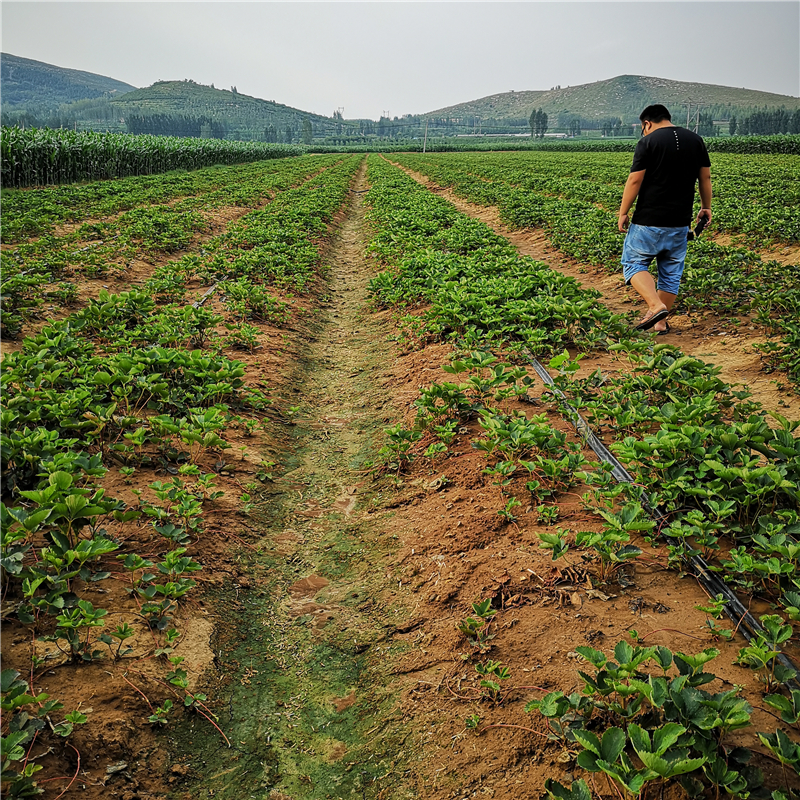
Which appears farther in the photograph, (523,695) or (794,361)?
(794,361)

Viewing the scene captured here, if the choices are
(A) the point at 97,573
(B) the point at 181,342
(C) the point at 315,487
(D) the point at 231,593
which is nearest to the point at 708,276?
(C) the point at 315,487

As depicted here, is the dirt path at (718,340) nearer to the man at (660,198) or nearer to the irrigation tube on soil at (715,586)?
the man at (660,198)

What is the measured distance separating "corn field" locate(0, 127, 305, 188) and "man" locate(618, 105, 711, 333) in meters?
20.8

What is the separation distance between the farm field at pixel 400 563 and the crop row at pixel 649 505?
0.06ft

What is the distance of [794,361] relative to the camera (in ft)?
16.1

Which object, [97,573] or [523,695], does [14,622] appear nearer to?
[97,573]

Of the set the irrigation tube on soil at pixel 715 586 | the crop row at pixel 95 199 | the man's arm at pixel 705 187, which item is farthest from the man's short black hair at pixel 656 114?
the crop row at pixel 95 199

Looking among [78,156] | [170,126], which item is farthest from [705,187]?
[170,126]

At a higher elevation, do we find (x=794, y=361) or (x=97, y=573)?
(x=794, y=361)

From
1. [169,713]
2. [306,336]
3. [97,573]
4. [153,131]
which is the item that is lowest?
[169,713]

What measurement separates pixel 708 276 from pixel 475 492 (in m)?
5.70

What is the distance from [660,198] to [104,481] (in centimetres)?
598

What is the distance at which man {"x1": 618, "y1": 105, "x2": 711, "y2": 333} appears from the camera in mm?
5840

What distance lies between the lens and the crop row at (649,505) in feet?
5.71
